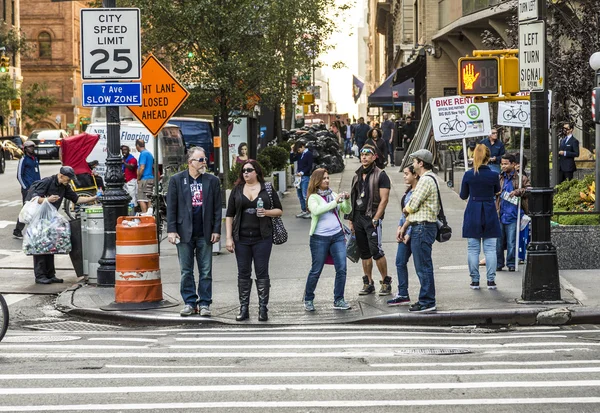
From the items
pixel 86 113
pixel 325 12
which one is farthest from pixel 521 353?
pixel 86 113

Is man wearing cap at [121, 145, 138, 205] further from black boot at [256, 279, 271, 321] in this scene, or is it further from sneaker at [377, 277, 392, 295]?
black boot at [256, 279, 271, 321]

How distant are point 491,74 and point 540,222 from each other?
2056mm

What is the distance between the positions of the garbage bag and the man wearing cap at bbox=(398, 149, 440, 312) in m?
5.45

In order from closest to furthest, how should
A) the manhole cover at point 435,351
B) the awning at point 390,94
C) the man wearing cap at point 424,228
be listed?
the manhole cover at point 435,351, the man wearing cap at point 424,228, the awning at point 390,94

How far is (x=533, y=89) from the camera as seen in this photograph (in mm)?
12383

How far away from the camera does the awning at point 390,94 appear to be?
47156 millimetres

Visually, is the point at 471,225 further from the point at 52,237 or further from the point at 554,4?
the point at 554,4

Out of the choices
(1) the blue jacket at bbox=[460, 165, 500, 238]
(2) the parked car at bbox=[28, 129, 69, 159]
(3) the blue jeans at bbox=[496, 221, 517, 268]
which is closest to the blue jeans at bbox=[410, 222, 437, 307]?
(1) the blue jacket at bbox=[460, 165, 500, 238]

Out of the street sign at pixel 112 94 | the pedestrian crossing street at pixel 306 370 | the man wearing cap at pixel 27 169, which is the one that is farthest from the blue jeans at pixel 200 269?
the man wearing cap at pixel 27 169

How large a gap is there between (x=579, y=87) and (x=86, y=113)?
279 feet

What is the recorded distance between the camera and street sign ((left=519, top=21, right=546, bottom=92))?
40.4 feet

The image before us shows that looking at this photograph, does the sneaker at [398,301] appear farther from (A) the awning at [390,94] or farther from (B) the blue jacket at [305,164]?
(A) the awning at [390,94]

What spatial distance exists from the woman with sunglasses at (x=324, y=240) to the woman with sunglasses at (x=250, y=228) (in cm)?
63

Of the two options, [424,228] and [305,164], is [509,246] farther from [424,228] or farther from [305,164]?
[305,164]
